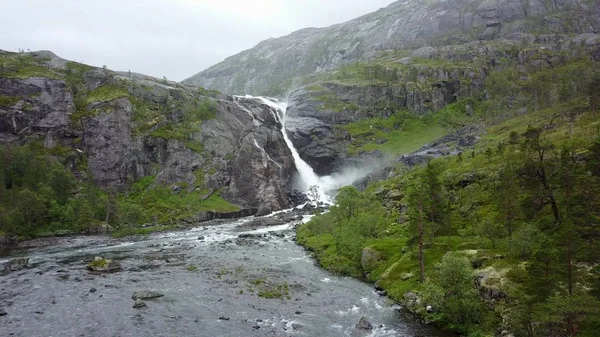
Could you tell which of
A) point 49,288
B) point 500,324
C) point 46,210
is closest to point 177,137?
point 46,210

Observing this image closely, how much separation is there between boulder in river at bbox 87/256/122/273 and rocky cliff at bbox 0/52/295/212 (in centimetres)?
8057

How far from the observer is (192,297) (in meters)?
50.3

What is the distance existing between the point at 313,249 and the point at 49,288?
44482mm

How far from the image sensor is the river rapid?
40.0 m

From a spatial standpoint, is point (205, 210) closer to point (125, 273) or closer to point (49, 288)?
point (125, 273)

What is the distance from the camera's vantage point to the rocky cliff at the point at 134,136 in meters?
150

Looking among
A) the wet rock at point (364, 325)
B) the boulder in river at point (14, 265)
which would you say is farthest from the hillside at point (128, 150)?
the wet rock at point (364, 325)

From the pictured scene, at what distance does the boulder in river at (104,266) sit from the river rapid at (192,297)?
1258 mm

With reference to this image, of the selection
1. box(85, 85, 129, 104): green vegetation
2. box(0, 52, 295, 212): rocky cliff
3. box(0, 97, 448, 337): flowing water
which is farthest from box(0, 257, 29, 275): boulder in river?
box(85, 85, 129, 104): green vegetation

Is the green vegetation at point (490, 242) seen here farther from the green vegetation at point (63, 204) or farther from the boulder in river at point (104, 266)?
the green vegetation at point (63, 204)

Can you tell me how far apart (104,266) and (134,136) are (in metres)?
107

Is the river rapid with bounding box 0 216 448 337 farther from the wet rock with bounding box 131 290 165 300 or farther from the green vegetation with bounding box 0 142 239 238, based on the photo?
the green vegetation with bounding box 0 142 239 238

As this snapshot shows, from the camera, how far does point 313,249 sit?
261 feet

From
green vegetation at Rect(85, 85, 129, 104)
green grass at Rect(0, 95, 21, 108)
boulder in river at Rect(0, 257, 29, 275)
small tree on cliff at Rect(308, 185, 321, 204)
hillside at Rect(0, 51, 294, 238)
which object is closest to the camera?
boulder in river at Rect(0, 257, 29, 275)
